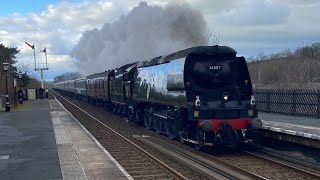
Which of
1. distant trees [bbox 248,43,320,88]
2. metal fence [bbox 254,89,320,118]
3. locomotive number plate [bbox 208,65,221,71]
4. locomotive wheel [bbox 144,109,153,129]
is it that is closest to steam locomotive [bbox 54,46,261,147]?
locomotive number plate [bbox 208,65,221,71]

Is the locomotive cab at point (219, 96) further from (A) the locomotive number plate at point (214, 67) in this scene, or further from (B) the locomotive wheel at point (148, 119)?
(B) the locomotive wheel at point (148, 119)

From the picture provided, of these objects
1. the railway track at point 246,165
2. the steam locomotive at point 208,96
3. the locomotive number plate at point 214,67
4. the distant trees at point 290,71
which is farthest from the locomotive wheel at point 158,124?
the distant trees at point 290,71

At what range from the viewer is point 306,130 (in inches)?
508

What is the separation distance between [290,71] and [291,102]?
16.4 metres

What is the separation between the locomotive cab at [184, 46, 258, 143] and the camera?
12555 mm

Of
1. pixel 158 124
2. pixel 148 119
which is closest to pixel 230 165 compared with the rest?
pixel 158 124

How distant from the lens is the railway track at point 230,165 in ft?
31.9

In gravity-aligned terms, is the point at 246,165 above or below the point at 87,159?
below

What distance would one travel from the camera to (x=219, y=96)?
13.2 metres

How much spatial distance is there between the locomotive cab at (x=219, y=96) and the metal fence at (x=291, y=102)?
5.63 metres

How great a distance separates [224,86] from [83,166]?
16.4ft

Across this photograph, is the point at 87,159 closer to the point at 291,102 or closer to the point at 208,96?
the point at 208,96

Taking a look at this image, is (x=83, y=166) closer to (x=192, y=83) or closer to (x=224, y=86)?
(x=192, y=83)

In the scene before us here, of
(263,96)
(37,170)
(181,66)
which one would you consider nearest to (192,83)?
(181,66)
